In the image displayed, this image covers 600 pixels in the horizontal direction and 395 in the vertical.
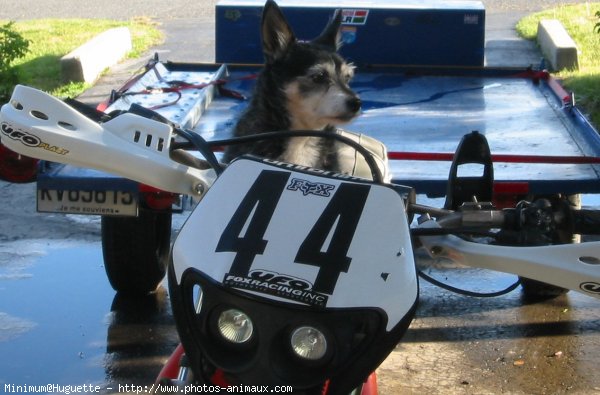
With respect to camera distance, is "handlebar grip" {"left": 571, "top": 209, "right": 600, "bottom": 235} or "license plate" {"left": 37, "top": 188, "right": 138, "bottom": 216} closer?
"handlebar grip" {"left": 571, "top": 209, "right": 600, "bottom": 235}

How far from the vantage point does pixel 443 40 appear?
796cm

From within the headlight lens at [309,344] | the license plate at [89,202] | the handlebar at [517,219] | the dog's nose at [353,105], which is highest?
the handlebar at [517,219]

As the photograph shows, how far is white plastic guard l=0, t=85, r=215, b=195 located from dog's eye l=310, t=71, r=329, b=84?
2617 millimetres

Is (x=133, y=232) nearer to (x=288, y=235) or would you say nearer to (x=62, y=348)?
(x=62, y=348)

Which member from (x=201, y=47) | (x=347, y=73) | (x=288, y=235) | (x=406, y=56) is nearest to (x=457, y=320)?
(x=347, y=73)

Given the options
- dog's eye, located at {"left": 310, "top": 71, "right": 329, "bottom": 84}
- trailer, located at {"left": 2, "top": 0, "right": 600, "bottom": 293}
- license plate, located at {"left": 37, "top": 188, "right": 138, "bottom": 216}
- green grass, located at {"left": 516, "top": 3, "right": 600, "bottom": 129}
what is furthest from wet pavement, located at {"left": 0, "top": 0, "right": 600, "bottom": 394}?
green grass, located at {"left": 516, "top": 3, "right": 600, "bottom": 129}

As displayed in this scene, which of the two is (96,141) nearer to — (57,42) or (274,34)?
(274,34)

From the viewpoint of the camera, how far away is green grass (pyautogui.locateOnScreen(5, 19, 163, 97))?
1175 cm

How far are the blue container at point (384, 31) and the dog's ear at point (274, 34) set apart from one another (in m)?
2.94

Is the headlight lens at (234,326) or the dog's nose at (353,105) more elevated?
the headlight lens at (234,326)

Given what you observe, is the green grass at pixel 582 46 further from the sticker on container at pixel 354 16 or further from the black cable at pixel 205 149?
the black cable at pixel 205 149

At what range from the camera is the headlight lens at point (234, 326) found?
6.25ft

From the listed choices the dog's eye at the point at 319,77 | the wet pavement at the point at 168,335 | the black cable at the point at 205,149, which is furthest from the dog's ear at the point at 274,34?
the black cable at the point at 205,149

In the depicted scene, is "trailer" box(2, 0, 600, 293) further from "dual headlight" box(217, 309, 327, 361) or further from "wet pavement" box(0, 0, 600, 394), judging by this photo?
"dual headlight" box(217, 309, 327, 361)
